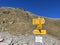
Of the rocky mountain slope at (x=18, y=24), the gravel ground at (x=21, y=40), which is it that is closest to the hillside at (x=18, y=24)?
the rocky mountain slope at (x=18, y=24)

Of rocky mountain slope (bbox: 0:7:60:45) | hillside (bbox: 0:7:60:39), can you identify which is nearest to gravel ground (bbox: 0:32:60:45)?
rocky mountain slope (bbox: 0:7:60:45)

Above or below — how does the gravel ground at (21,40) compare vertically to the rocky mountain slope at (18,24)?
below

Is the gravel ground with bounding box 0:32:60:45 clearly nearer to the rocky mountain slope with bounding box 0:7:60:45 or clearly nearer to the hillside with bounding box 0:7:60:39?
the rocky mountain slope with bounding box 0:7:60:45

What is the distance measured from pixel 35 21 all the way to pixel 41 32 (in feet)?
1.74

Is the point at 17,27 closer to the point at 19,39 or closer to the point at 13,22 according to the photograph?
the point at 13,22

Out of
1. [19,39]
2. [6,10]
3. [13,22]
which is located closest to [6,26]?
[13,22]

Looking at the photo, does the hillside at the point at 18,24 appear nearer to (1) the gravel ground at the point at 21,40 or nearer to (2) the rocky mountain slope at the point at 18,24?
(2) the rocky mountain slope at the point at 18,24

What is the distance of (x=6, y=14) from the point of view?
37625 mm

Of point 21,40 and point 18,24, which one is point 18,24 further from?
point 21,40

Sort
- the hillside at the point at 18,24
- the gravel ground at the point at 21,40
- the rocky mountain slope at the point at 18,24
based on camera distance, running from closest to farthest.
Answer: the gravel ground at the point at 21,40 → the rocky mountain slope at the point at 18,24 → the hillside at the point at 18,24

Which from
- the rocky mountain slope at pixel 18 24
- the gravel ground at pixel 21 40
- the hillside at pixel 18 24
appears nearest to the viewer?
the gravel ground at pixel 21 40

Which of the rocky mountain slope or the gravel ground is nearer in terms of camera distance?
the gravel ground

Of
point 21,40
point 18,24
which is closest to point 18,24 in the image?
point 18,24

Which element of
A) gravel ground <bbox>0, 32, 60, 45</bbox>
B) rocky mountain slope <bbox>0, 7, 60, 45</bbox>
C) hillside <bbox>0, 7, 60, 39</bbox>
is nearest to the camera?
gravel ground <bbox>0, 32, 60, 45</bbox>
